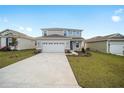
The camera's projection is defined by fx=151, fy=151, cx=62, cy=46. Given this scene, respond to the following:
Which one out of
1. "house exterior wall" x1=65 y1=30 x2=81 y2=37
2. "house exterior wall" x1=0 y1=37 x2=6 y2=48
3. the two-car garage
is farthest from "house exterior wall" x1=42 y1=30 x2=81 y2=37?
"house exterior wall" x1=0 y1=37 x2=6 y2=48

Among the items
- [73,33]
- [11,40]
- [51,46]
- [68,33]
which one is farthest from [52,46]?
[11,40]

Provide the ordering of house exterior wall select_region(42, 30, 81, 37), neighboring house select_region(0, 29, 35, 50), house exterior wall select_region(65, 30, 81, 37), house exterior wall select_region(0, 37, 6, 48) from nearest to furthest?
neighboring house select_region(0, 29, 35, 50), house exterior wall select_region(0, 37, 6, 48), house exterior wall select_region(42, 30, 81, 37), house exterior wall select_region(65, 30, 81, 37)

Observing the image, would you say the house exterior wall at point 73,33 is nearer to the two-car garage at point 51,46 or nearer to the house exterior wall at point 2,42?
the two-car garage at point 51,46

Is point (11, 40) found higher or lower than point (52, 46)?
higher

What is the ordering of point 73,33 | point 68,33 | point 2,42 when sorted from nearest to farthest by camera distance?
point 2,42
point 68,33
point 73,33

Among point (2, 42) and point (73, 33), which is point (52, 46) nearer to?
point (73, 33)

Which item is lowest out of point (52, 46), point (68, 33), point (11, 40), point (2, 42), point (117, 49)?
point (117, 49)

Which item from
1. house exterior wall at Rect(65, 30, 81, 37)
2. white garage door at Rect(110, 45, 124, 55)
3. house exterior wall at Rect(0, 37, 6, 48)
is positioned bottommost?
white garage door at Rect(110, 45, 124, 55)

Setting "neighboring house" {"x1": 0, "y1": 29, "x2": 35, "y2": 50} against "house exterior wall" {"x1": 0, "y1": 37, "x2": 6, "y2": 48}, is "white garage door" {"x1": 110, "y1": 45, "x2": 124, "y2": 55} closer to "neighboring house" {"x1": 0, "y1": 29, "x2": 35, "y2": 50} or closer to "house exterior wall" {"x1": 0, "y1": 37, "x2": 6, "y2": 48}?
"neighboring house" {"x1": 0, "y1": 29, "x2": 35, "y2": 50}

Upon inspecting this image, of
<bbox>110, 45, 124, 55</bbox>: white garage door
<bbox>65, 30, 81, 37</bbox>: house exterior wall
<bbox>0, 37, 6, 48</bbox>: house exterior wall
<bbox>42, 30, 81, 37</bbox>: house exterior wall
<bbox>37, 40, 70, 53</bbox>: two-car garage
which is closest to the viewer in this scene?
<bbox>110, 45, 124, 55</bbox>: white garage door

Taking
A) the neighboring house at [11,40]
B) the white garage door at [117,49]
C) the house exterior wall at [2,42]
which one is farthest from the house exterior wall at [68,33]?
the white garage door at [117,49]

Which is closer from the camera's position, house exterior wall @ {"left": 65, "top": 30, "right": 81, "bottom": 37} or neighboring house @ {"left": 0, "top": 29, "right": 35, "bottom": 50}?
neighboring house @ {"left": 0, "top": 29, "right": 35, "bottom": 50}

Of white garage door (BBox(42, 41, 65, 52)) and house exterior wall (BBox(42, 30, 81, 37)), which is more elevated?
house exterior wall (BBox(42, 30, 81, 37))
